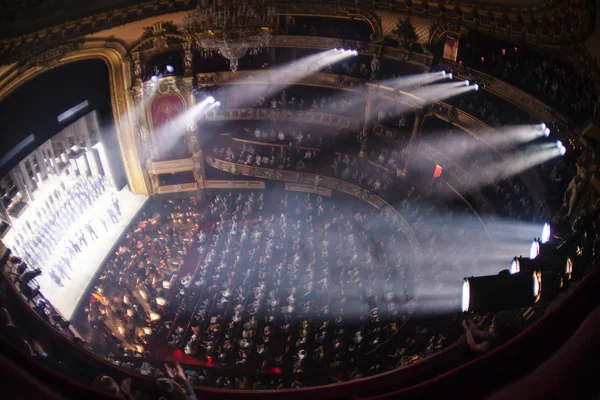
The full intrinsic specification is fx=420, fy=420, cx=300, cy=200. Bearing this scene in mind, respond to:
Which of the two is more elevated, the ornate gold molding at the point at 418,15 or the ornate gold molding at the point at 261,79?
the ornate gold molding at the point at 261,79

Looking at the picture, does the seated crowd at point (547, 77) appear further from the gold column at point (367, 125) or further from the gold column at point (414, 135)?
the gold column at point (367, 125)

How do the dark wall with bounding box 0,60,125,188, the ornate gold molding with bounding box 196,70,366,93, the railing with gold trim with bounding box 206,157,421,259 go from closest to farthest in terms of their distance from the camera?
1. the dark wall with bounding box 0,60,125,188
2. the railing with gold trim with bounding box 206,157,421,259
3. the ornate gold molding with bounding box 196,70,366,93

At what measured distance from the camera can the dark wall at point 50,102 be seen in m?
16.5

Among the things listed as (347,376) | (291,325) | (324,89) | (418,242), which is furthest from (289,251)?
(324,89)

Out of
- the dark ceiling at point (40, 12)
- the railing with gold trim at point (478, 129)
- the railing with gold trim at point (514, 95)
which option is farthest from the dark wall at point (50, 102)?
the railing with gold trim at point (514, 95)

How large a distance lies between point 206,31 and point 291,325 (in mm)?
10972

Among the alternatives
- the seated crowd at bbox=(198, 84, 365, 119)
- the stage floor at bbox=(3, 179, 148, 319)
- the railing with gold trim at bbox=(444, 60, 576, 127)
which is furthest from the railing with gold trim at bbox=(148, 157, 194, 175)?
the railing with gold trim at bbox=(444, 60, 576, 127)

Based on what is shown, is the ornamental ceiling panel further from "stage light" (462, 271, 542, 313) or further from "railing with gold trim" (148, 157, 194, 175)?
"stage light" (462, 271, 542, 313)

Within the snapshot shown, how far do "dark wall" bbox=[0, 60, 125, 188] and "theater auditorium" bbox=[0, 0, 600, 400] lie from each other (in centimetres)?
9

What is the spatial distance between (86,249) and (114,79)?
886cm

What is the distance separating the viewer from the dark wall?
16516 mm

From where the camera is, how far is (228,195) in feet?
81.0

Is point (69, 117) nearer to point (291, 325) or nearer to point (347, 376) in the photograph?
point (291, 325)

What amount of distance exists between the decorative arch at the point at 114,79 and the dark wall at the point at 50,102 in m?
0.31
